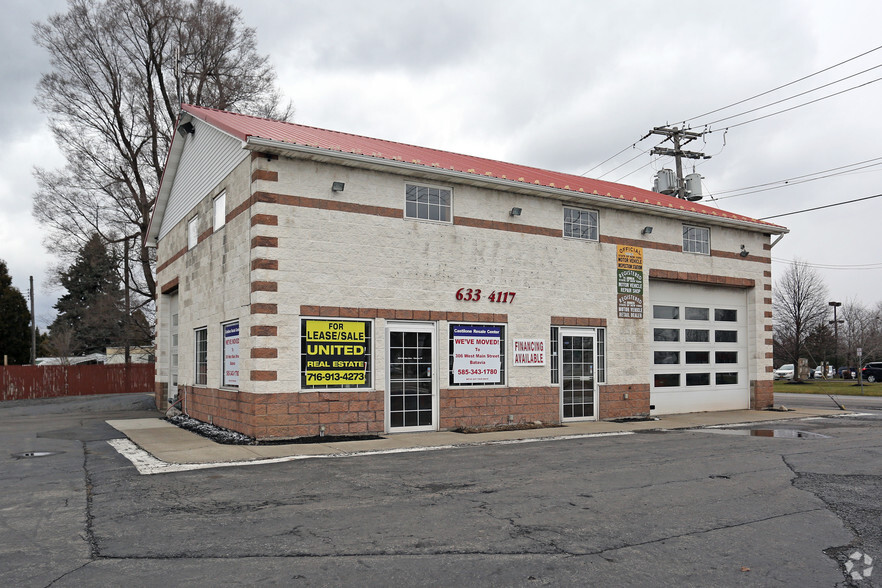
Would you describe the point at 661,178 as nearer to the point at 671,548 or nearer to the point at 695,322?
the point at 695,322

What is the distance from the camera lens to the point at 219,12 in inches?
1141

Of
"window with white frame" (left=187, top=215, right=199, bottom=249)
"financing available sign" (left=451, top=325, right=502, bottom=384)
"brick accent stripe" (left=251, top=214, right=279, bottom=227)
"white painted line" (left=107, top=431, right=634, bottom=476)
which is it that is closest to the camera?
"white painted line" (left=107, top=431, right=634, bottom=476)

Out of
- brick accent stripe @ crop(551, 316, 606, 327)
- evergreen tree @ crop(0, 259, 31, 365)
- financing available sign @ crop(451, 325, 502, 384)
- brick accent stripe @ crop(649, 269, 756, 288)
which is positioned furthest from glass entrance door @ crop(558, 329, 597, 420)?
evergreen tree @ crop(0, 259, 31, 365)

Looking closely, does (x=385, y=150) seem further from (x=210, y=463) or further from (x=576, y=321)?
(x=210, y=463)

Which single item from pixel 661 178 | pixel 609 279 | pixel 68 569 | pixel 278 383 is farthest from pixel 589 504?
pixel 661 178

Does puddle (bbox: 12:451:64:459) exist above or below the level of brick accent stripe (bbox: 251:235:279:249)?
below

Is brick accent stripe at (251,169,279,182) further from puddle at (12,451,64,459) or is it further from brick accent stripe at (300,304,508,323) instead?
puddle at (12,451,64,459)

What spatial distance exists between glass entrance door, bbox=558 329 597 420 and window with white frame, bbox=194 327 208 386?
866cm

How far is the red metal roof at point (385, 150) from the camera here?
538 inches

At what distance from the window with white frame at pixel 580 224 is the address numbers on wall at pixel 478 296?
2.45 metres

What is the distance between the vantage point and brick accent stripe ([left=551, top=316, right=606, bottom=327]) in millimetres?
15844

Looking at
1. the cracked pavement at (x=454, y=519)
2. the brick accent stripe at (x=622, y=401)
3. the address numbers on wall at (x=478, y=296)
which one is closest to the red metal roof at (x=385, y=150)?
the address numbers on wall at (x=478, y=296)

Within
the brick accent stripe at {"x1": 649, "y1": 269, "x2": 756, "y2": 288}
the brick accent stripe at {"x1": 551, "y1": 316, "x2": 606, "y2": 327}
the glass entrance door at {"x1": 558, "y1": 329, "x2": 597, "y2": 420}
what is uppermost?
the brick accent stripe at {"x1": 649, "y1": 269, "x2": 756, "y2": 288}

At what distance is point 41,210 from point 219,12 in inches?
444
